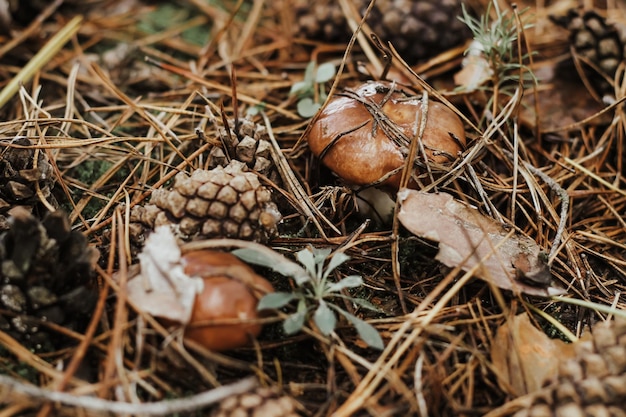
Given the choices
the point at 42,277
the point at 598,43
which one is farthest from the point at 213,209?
the point at 598,43

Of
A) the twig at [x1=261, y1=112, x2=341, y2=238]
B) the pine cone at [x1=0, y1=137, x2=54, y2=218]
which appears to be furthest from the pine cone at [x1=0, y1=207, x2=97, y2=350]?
the twig at [x1=261, y1=112, x2=341, y2=238]

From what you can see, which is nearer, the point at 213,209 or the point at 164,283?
the point at 164,283

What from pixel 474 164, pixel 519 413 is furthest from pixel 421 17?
pixel 519 413

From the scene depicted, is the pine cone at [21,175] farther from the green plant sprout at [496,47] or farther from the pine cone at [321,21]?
the green plant sprout at [496,47]

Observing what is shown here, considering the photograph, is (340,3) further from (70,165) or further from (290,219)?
(70,165)

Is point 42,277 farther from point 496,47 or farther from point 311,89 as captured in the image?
point 496,47
